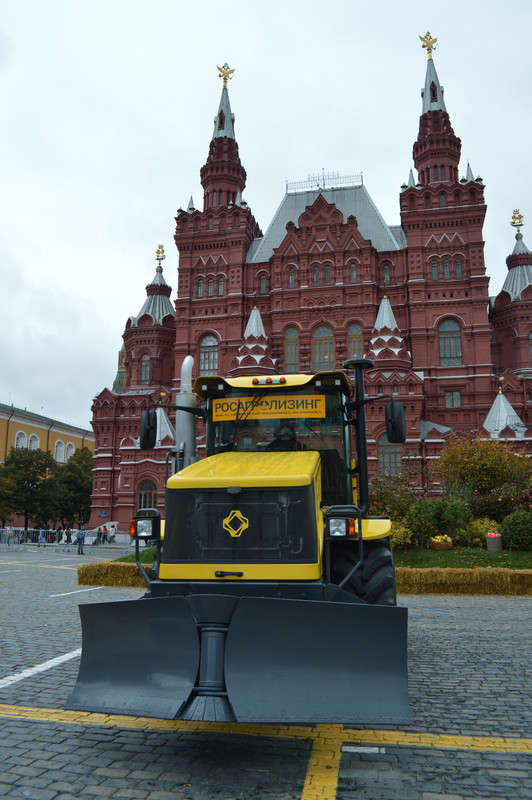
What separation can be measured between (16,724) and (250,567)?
2.49m

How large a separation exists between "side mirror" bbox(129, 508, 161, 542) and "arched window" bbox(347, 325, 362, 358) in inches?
1457

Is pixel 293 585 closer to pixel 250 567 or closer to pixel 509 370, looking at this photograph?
pixel 250 567

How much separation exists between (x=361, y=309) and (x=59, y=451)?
157ft

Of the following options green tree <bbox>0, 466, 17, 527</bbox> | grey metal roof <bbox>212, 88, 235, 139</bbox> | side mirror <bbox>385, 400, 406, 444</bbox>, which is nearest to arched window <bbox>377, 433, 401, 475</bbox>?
green tree <bbox>0, 466, 17, 527</bbox>

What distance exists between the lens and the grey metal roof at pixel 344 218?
45438mm

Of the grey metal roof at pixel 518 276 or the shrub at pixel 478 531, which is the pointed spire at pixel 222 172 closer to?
the grey metal roof at pixel 518 276

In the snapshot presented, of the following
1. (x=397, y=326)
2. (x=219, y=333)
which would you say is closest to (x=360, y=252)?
(x=397, y=326)

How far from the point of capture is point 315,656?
14.1 feet

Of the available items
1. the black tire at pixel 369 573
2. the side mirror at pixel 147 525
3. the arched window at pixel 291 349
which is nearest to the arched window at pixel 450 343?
the arched window at pixel 291 349

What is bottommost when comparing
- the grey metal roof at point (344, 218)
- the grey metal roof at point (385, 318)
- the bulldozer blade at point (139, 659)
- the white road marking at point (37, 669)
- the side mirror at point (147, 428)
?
the white road marking at point (37, 669)

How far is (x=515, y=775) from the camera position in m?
4.17

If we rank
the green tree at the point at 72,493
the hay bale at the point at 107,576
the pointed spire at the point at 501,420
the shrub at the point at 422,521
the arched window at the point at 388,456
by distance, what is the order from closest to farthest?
the hay bale at the point at 107,576
the shrub at the point at 422,521
the pointed spire at the point at 501,420
the arched window at the point at 388,456
the green tree at the point at 72,493

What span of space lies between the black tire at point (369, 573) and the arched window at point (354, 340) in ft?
119

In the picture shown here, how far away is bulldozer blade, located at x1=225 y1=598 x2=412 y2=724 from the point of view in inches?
164
